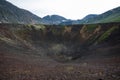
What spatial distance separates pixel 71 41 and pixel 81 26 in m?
12.6

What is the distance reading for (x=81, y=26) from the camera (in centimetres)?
10456

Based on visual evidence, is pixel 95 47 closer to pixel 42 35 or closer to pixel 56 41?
pixel 56 41

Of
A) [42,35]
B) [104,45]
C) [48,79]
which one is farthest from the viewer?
[42,35]

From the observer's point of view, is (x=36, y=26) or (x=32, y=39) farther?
(x=36, y=26)

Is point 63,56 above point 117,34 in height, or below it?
below

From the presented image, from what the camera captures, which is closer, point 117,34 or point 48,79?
point 48,79

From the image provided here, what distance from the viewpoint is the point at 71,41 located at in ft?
315

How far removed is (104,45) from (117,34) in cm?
805

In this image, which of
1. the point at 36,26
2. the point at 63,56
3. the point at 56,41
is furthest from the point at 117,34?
the point at 36,26

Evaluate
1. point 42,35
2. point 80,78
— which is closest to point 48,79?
point 80,78

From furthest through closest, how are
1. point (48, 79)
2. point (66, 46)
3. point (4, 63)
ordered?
point (66, 46), point (4, 63), point (48, 79)

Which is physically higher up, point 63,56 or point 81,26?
point 81,26

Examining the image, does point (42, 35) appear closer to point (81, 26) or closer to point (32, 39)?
point (32, 39)

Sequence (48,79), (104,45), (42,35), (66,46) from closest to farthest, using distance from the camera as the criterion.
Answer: (48,79) < (104,45) < (66,46) < (42,35)
